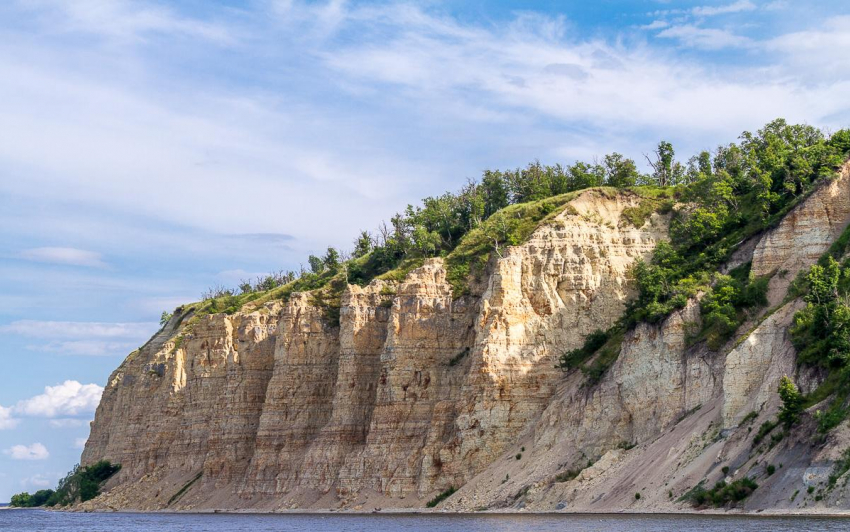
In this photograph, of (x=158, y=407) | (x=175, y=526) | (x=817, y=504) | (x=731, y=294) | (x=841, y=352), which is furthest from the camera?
(x=158, y=407)

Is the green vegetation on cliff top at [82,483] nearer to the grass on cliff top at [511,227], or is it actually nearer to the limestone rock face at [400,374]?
the limestone rock face at [400,374]

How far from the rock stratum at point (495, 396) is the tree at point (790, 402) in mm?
1043

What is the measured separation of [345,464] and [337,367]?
996 cm

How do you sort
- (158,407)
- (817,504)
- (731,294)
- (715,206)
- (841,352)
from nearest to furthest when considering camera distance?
(817,504) → (841,352) → (731,294) → (715,206) → (158,407)

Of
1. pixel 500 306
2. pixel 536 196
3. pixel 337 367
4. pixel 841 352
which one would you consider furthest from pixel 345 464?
pixel 841 352

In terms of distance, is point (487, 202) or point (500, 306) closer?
point (500, 306)

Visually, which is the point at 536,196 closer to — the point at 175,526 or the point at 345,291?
the point at 345,291

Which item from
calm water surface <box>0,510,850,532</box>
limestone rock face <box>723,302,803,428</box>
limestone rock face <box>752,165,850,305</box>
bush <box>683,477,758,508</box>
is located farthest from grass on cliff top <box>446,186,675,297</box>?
bush <box>683,477,758,508</box>

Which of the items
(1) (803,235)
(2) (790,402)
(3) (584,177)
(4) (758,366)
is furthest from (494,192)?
(2) (790,402)

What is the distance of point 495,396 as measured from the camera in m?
78.7

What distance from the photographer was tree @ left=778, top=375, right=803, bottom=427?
57.0 meters

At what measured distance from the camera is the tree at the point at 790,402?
5700 cm

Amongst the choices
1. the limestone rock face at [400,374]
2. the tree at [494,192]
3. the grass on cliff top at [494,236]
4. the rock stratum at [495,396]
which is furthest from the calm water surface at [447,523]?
the tree at [494,192]

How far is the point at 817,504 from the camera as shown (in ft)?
172
